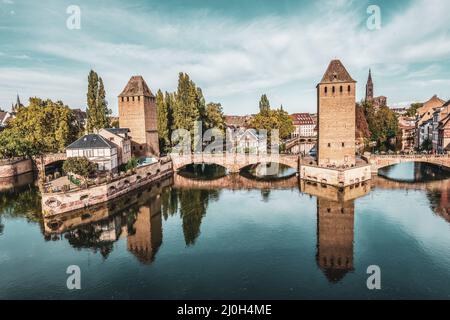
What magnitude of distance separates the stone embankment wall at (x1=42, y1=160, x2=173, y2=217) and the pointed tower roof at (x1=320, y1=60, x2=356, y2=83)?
2431 cm

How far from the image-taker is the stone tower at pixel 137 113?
48.3m

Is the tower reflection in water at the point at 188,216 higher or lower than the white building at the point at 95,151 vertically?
lower

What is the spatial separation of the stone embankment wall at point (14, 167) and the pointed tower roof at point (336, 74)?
45.3 m

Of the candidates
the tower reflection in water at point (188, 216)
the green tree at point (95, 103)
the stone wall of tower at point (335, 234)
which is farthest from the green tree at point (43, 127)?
the stone wall of tower at point (335, 234)

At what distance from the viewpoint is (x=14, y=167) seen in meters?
49.5

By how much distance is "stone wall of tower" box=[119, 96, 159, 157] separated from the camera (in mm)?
48281

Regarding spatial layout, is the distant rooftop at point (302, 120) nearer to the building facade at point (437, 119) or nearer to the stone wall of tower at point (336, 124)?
the building facade at point (437, 119)

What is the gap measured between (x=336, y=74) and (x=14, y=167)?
155ft

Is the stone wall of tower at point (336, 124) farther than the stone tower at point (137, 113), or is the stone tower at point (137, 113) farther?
the stone tower at point (137, 113)
